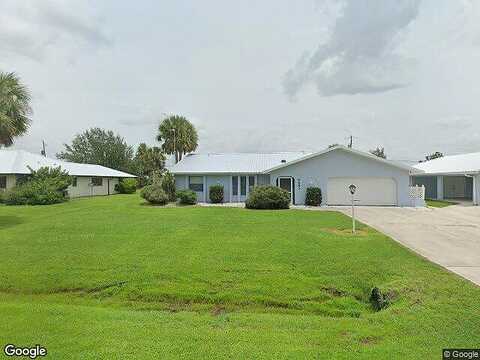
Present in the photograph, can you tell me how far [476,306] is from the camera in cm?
611

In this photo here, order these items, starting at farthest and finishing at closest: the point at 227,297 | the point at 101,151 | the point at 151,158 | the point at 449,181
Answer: the point at 101,151, the point at 151,158, the point at 449,181, the point at 227,297

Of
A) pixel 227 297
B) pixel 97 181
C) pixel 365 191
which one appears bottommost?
pixel 227 297

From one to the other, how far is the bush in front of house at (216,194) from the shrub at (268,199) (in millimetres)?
5321

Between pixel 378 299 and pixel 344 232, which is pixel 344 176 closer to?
pixel 344 232

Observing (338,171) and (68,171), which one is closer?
(338,171)

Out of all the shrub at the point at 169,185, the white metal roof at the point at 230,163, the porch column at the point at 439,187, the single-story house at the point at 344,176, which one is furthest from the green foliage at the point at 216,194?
the porch column at the point at 439,187

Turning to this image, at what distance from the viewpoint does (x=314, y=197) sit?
26203 millimetres

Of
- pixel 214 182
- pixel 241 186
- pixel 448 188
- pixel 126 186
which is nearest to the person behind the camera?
pixel 241 186

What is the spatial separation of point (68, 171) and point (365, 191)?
2843 cm

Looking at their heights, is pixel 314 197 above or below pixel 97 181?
below

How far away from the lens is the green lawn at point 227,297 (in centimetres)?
504

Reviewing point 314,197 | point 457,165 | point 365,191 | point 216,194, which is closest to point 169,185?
point 216,194

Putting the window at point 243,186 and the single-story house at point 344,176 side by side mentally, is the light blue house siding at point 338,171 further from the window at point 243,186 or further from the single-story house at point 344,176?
the window at point 243,186

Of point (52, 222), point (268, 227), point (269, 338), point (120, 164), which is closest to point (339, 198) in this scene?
point (268, 227)
